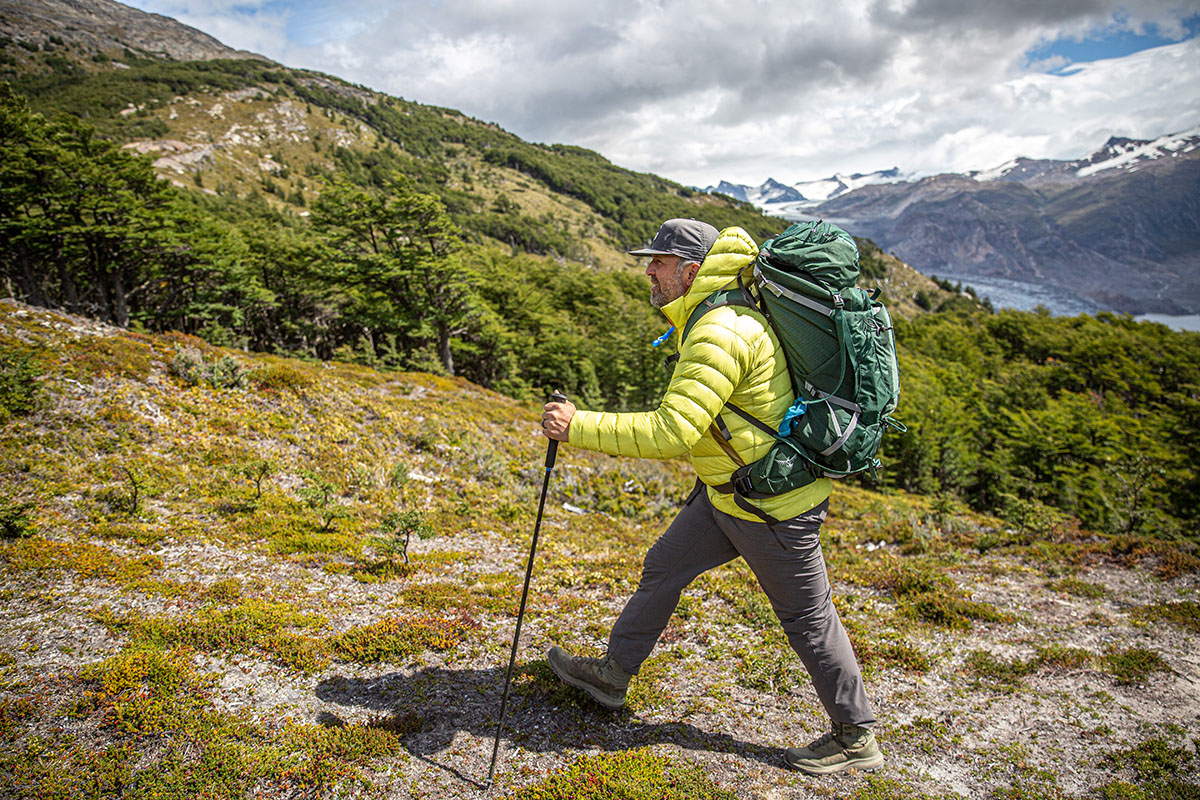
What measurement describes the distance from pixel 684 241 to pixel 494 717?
12.4ft

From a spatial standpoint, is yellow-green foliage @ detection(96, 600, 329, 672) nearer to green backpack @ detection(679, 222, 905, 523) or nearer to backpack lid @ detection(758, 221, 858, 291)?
green backpack @ detection(679, 222, 905, 523)

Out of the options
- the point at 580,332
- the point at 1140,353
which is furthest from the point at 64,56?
the point at 1140,353

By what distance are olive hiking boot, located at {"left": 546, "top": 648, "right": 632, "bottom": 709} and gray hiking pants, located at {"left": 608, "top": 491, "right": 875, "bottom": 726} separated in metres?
0.12

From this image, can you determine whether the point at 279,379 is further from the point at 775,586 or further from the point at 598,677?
the point at 775,586

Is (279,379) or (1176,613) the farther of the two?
(279,379)

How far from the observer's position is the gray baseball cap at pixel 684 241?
328 cm

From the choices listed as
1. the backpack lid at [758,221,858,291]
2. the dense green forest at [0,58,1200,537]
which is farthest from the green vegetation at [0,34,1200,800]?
the dense green forest at [0,58,1200,537]

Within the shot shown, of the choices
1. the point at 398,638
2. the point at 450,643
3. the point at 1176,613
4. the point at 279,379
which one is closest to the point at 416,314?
the point at 279,379

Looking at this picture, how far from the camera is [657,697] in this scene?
443 cm

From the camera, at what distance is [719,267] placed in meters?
3.07

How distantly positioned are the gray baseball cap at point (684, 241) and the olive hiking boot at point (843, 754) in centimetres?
331

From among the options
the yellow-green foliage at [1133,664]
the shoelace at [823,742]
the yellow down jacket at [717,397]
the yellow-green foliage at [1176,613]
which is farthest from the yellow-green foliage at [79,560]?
the yellow-green foliage at [1176,613]

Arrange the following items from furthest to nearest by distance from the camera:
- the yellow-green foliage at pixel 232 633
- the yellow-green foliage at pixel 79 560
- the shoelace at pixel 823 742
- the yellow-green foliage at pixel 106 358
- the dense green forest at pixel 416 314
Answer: the dense green forest at pixel 416 314 → the yellow-green foliage at pixel 106 358 → the yellow-green foliage at pixel 79 560 → the yellow-green foliage at pixel 232 633 → the shoelace at pixel 823 742

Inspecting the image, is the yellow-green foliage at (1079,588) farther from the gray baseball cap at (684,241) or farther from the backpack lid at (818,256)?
the gray baseball cap at (684,241)
